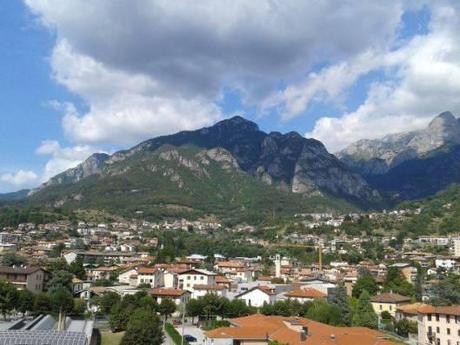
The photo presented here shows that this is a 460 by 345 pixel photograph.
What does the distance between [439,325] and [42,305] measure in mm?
42708

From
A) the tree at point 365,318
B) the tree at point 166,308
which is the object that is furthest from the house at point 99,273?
the tree at point 365,318

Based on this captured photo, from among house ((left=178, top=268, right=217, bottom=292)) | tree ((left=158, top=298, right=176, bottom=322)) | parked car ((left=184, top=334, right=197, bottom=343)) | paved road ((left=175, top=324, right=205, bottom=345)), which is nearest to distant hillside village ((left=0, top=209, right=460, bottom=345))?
house ((left=178, top=268, right=217, bottom=292))

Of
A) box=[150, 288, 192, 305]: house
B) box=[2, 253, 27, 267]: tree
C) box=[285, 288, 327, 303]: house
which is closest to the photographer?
box=[285, 288, 327, 303]: house

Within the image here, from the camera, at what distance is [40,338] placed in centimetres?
3503

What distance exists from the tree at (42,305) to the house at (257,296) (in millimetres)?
23182

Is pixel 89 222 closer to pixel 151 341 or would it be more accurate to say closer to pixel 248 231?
pixel 248 231

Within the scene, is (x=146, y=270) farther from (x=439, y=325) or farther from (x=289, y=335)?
(x=289, y=335)

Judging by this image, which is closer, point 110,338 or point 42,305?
point 110,338

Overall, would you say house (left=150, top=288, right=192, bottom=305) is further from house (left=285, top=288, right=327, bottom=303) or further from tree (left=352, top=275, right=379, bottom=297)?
tree (left=352, top=275, right=379, bottom=297)

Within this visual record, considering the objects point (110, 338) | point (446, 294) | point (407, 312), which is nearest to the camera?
point (110, 338)

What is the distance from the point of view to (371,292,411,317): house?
68.5 metres

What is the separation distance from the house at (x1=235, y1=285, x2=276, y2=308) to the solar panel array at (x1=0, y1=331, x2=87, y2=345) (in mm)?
35076

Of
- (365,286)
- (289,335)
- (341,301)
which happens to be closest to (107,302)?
(341,301)

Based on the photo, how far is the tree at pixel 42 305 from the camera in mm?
60094
